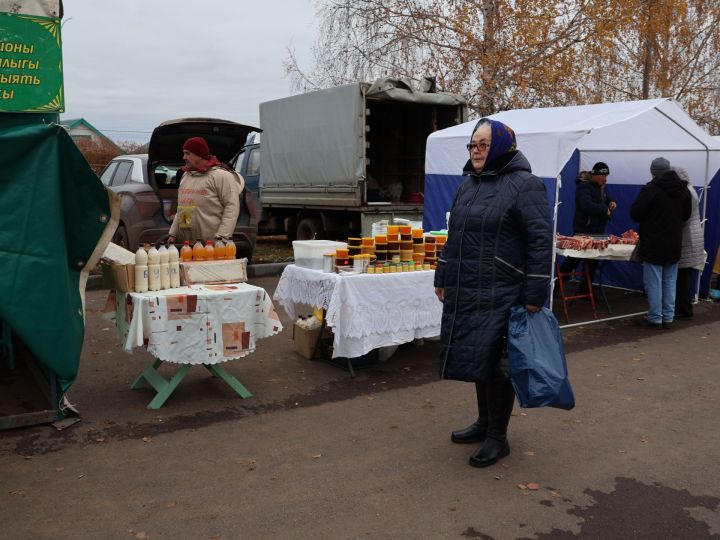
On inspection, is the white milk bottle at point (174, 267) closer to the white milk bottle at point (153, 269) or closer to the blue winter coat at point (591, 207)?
the white milk bottle at point (153, 269)

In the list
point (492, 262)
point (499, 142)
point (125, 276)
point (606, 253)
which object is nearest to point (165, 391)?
point (125, 276)

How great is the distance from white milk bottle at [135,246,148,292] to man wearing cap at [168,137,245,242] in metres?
1.00

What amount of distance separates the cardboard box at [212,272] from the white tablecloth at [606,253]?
4.29 meters

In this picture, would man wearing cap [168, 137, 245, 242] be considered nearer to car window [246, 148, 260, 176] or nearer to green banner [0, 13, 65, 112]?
green banner [0, 13, 65, 112]

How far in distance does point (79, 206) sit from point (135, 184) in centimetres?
579

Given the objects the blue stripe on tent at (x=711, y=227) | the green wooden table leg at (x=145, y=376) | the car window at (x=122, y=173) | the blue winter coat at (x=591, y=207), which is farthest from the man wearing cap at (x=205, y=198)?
the blue stripe on tent at (x=711, y=227)

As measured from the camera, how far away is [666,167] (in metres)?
7.63

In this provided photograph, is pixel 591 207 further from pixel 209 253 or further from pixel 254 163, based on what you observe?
pixel 254 163

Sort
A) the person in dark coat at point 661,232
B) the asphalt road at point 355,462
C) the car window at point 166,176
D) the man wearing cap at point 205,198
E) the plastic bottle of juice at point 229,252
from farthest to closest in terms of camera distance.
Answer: the car window at point 166,176 → the person in dark coat at point 661,232 → the man wearing cap at point 205,198 → the plastic bottle of juice at point 229,252 → the asphalt road at point 355,462

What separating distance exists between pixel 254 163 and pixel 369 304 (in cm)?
935

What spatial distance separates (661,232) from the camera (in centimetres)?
762

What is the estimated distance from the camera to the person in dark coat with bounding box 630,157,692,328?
760 cm

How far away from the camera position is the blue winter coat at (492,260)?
365cm

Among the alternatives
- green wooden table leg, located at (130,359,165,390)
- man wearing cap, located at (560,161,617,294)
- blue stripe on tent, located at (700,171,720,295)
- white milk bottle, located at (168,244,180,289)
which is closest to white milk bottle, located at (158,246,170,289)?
white milk bottle, located at (168,244,180,289)
